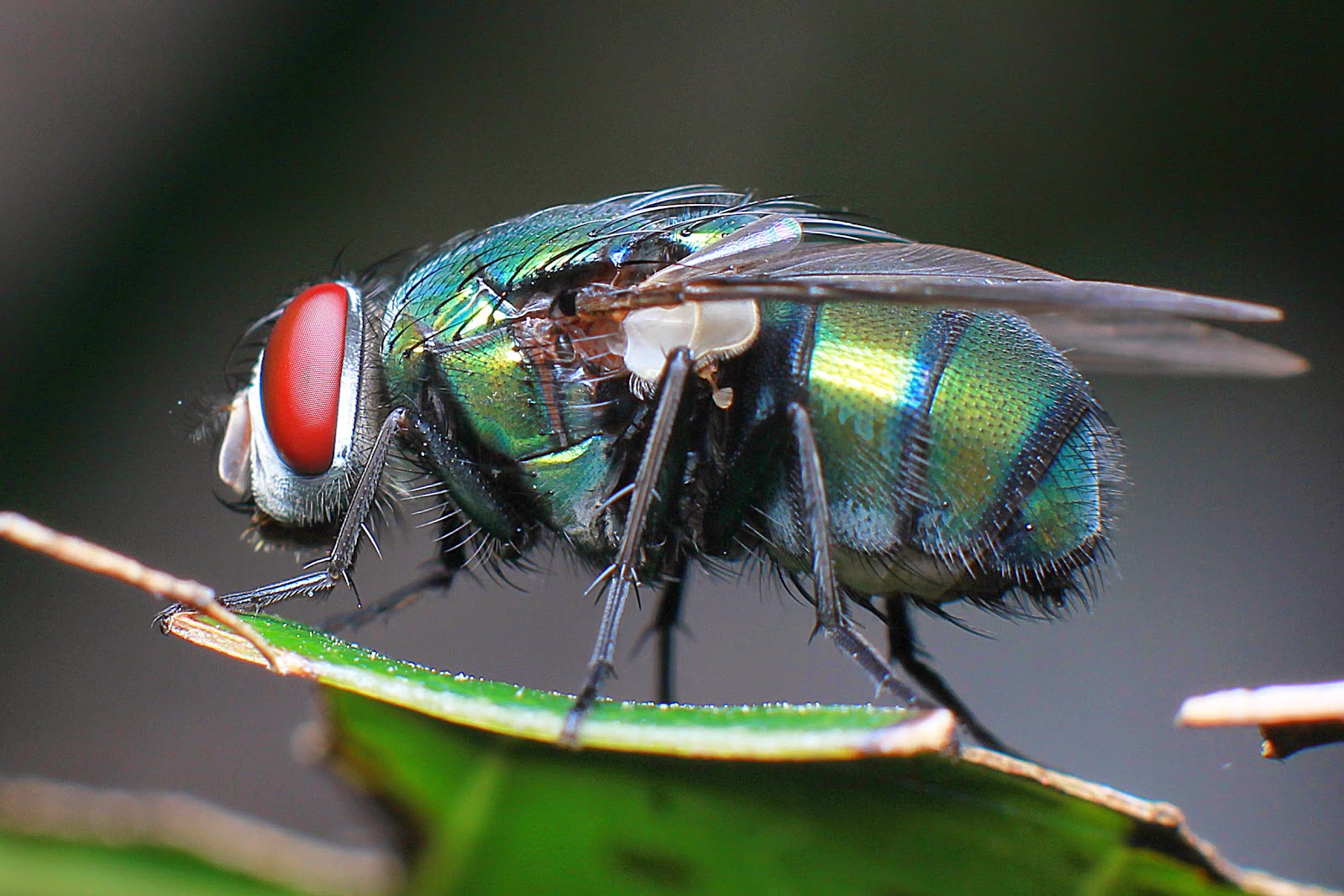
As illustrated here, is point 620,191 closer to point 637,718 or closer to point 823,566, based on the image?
point 823,566

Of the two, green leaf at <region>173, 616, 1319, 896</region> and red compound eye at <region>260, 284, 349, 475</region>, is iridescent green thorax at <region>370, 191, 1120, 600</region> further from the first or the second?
green leaf at <region>173, 616, 1319, 896</region>

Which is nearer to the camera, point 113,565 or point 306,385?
point 113,565

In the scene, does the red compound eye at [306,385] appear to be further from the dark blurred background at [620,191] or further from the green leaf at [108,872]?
the dark blurred background at [620,191]

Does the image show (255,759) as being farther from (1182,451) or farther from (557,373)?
(1182,451)

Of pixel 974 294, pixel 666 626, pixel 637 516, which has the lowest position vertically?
pixel 666 626

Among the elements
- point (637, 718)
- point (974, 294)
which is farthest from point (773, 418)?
point (637, 718)

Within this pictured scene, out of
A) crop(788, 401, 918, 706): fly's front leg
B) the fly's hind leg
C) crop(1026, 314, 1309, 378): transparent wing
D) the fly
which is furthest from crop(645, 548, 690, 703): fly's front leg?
crop(1026, 314, 1309, 378): transparent wing

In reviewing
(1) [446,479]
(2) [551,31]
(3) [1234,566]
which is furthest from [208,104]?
(3) [1234,566]
